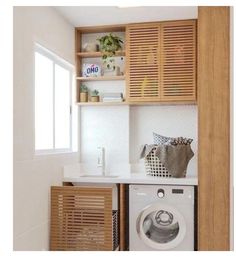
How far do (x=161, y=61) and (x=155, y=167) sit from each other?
1.15 m

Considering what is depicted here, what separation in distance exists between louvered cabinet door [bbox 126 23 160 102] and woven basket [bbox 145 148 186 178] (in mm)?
643

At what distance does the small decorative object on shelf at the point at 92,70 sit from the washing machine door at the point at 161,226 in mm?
1626

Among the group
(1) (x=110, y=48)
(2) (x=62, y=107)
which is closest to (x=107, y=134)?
(2) (x=62, y=107)

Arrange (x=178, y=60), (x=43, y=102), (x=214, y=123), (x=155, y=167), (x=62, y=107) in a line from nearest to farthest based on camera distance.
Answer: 1. (x=214, y=123)
2. (x=43, y=102)
3. (x=155, y=167)
4. (x=178, y=60)
5. (x=62, y=107)

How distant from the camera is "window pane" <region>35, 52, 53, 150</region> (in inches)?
118

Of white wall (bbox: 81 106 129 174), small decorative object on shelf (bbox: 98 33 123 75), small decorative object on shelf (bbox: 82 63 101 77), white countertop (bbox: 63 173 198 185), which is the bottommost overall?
white countertop (bbox: 63 173 198 185)

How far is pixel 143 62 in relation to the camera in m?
3.64

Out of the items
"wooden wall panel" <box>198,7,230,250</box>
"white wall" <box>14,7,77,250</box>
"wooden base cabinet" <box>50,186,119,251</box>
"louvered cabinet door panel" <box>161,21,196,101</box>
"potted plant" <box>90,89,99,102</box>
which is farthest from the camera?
"potted plant" <box>90,89,99,102</box>

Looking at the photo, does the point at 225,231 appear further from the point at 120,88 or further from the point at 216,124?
the point at 120,88

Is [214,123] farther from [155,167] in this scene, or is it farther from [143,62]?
[143,62]

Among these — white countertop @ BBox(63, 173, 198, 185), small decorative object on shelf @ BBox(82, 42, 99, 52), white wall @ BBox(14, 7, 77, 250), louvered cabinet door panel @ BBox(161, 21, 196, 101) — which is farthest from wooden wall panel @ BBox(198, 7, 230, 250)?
small decorative object on shelf @ BBox(82, 42, 99, 52)

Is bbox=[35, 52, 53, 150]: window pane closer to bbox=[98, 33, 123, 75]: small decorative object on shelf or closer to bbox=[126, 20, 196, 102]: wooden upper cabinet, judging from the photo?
bbox=[98, 33, 123, 75]: small decorative object on shelf

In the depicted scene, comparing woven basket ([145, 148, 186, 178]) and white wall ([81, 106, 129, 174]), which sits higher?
white wall ([81, 106, 129, 174])

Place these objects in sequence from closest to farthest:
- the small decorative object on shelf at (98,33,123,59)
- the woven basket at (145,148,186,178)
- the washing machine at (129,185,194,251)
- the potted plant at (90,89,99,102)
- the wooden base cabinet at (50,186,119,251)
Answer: the wooden base cabinet at (50,186,119,251)
the washing machine at (129,185,194,251)
the woven basket at (145,148,186,178)
the small decorative object on shelf at (98,33,123,59)
the potted plant at (90,89,99,102)
